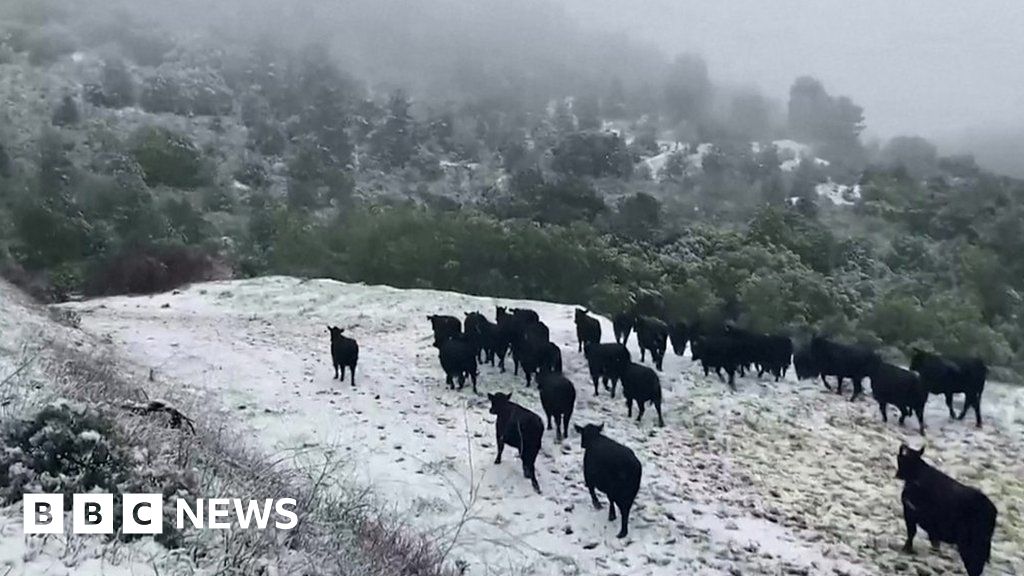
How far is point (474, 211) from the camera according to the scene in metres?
43.5

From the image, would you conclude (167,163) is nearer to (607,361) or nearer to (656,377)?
(607,361)

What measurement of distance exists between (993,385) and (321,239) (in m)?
27.8

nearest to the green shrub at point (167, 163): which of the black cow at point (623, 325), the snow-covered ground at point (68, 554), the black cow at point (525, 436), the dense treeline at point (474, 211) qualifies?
the dense treeline at point (474, 211)

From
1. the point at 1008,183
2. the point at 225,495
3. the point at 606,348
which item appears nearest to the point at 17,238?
the point at 606,348

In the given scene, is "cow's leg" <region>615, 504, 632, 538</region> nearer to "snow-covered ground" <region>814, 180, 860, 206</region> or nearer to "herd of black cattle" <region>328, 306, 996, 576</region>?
"herd of black cattle" <region>328, 306, 996, 576</region>

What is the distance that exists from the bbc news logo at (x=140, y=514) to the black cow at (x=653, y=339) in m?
12.7

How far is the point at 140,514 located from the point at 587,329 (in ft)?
44.1

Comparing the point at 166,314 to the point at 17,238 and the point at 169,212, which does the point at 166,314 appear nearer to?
the point at 17,238

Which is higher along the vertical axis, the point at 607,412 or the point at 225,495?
the point at 225,495

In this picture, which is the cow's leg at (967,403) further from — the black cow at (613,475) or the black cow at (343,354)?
the black cow at (343,354)

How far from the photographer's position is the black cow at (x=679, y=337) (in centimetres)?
1967

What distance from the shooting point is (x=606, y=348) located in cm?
1528

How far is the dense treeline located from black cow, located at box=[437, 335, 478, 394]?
17.0m

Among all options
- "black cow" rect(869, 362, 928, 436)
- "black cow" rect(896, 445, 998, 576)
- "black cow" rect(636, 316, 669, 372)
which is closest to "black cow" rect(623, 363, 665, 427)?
"black cow" rect(636, 316, 669, 372)
